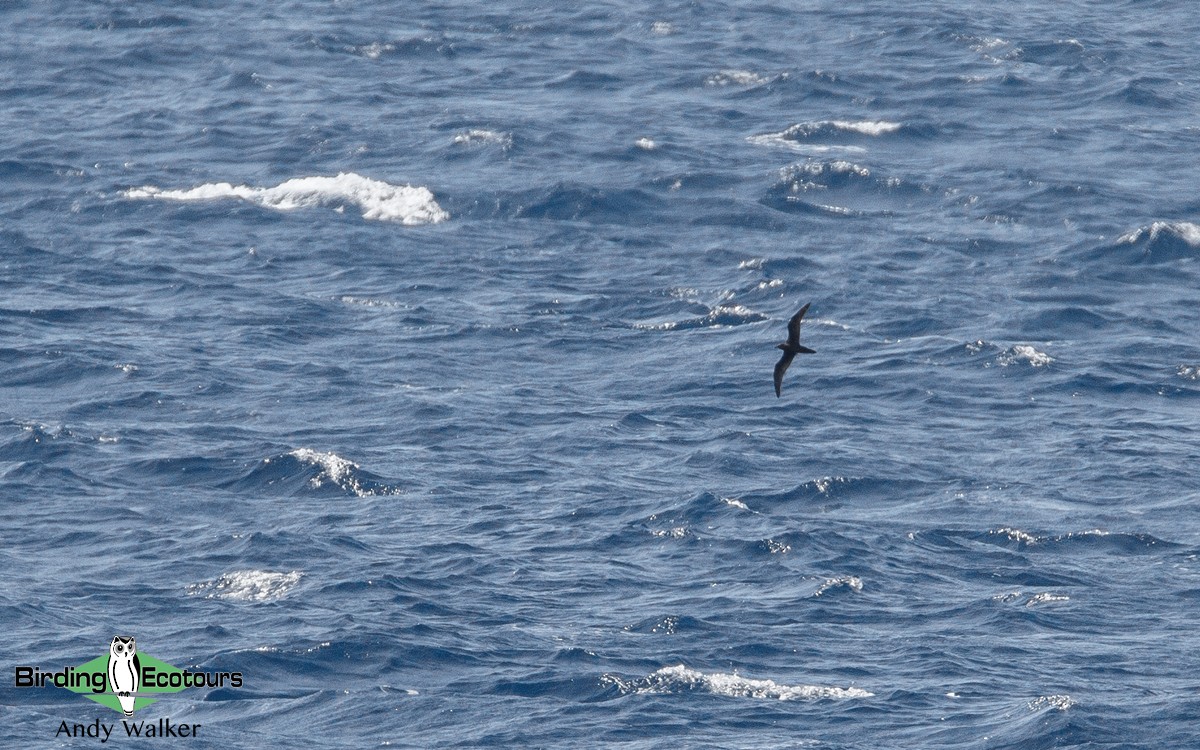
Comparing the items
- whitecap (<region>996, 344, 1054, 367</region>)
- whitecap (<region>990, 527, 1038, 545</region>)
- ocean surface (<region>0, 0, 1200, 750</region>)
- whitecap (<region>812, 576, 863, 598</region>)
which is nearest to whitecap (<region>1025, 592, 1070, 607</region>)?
ocean surface (<region>0, 0, 1200, 750</region>)

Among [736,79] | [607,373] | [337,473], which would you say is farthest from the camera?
[736,79]

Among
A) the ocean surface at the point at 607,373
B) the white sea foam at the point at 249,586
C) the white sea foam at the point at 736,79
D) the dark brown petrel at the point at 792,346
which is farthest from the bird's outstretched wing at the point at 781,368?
the white sea foam at the point at 736,79

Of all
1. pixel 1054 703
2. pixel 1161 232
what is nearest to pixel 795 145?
pixel 1161 232

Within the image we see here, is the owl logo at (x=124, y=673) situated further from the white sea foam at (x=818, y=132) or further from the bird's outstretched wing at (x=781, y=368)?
the white sea foam at (x=818, y=132)

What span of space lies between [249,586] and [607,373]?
55.8 feet

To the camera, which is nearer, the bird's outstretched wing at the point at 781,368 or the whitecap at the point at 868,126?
the bird's outstretched wing at the point at 781,368

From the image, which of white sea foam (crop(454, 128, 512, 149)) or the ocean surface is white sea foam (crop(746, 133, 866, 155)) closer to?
the ocean surface

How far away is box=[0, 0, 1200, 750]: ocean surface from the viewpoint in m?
63.4

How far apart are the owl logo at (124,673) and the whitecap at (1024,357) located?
1221 inches

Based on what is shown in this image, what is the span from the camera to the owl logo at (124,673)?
61.7 metres

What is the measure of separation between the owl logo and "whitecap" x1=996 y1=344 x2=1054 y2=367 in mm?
31007

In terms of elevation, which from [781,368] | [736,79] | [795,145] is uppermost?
[781,368]

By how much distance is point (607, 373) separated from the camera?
79.9 metres

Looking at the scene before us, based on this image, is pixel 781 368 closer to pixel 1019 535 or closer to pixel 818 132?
pixel 1019 535
